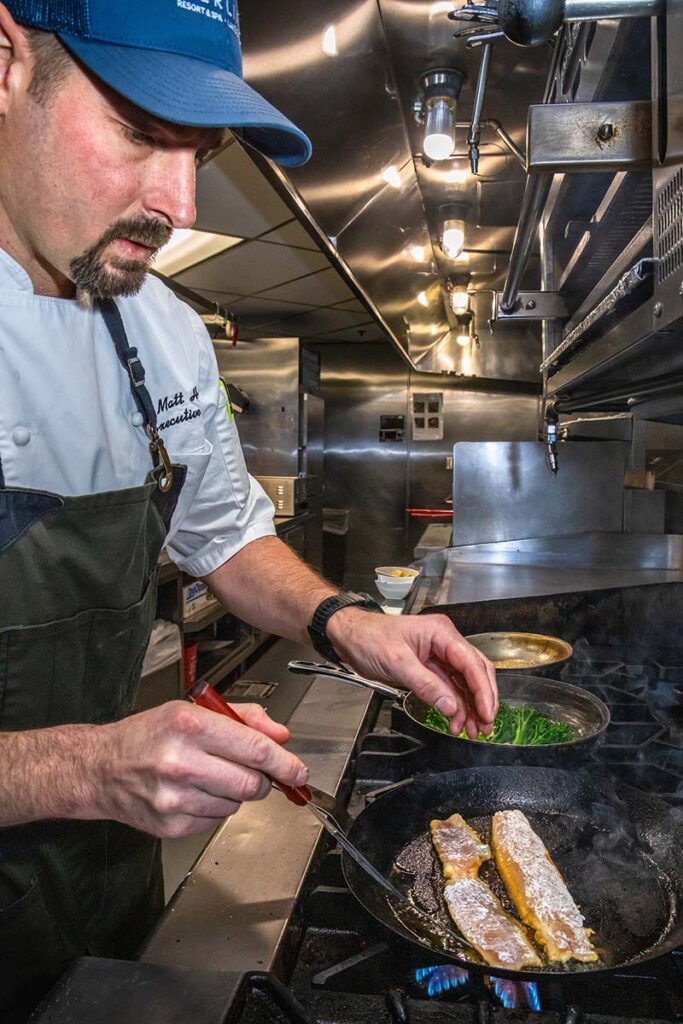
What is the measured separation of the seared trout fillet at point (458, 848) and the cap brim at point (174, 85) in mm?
1104

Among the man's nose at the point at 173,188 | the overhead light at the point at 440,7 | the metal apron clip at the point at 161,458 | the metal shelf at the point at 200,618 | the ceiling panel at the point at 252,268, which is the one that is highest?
the overhead light at the point at 440,7

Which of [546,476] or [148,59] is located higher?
[148,59]

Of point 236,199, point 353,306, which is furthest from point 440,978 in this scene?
point 353,306

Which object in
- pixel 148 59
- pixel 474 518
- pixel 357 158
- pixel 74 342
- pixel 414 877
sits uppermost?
pixel 357 158

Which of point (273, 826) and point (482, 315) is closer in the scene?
point (273, 826)

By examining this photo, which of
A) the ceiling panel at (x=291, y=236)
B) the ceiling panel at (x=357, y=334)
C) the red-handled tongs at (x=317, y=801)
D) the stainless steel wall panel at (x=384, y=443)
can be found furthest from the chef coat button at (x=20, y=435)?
the stainless steel wall panel at (x=384, y=443)

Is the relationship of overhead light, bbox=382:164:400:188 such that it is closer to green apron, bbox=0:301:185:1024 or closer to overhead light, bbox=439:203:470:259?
overhead light, bbox=439:203:470:259

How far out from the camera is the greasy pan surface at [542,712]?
3.95 feet

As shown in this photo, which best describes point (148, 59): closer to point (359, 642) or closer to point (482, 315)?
point (359, 642)

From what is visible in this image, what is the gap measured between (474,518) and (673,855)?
3040 millimetres

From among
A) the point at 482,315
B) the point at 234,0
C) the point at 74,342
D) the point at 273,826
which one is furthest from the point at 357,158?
the point at 482,315

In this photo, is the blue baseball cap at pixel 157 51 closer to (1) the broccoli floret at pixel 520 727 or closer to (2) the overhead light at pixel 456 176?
(1) the broccoli floret at pixel 520 727

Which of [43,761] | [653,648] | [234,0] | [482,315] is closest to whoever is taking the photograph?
[43,761]

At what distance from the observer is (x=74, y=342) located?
3.98 ft
